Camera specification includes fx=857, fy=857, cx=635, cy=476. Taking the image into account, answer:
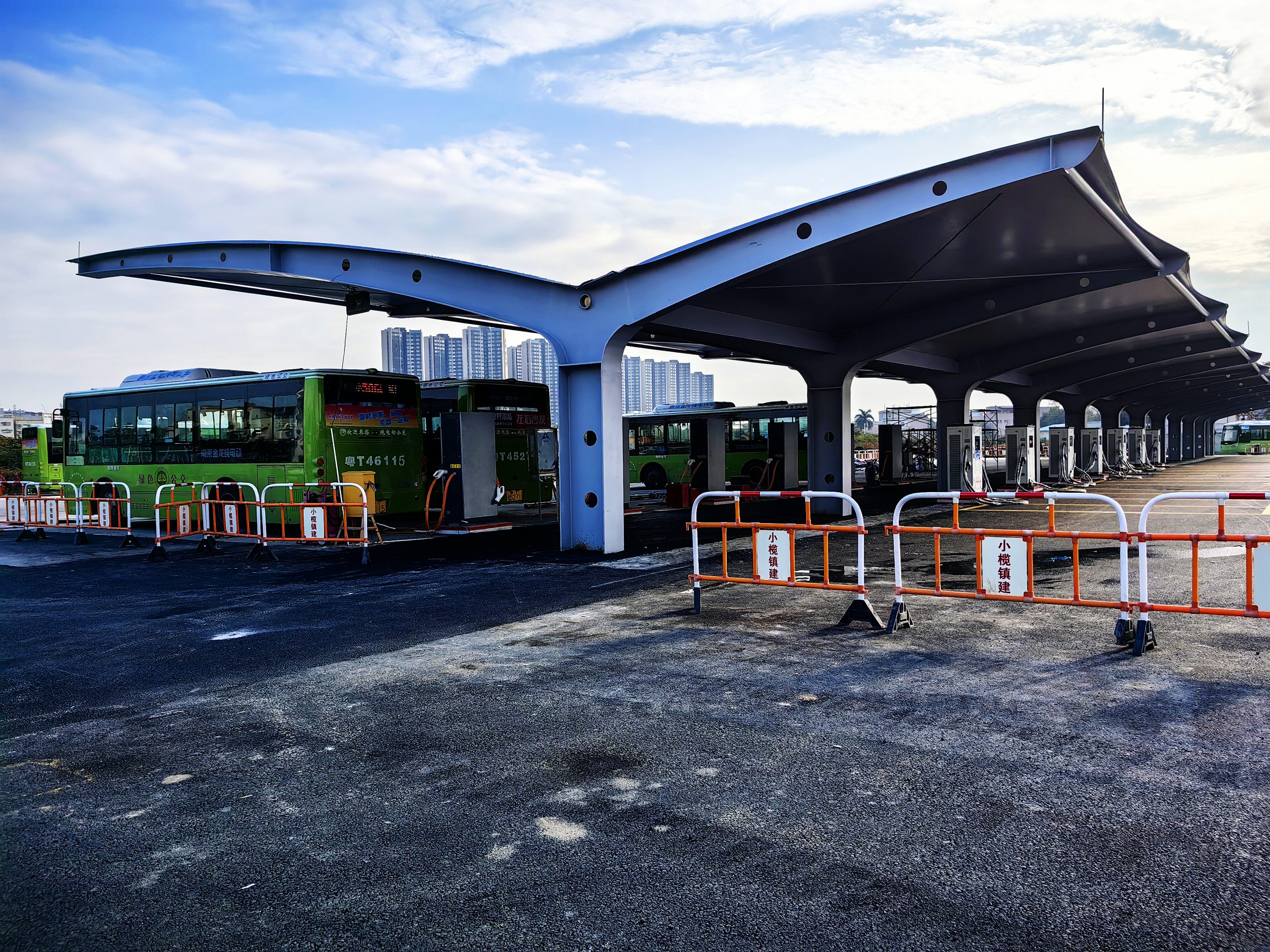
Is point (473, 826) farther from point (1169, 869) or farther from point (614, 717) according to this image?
point (1169, 869)

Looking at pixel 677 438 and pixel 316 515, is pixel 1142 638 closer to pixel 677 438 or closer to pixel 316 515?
pixel 316 515

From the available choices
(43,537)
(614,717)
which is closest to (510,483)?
(43,537)

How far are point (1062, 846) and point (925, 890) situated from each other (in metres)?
0.80

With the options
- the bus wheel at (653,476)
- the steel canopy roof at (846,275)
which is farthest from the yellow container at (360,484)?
the bus wheel at (653,476)

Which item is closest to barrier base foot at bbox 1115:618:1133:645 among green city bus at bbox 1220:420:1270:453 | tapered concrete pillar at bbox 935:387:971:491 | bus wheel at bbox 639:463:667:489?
tapered concrete pillar at bbox 935:387:971:491

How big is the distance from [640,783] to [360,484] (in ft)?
45.6

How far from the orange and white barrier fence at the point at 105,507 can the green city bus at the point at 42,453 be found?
5.03ft

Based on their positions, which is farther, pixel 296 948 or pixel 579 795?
pixel 579 795

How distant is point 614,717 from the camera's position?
5594 millimetres

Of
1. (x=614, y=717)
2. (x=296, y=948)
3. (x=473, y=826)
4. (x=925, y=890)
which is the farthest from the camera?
(x=614, y=717)

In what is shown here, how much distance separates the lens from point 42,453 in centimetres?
2427

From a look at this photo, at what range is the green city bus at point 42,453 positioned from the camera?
21938mm

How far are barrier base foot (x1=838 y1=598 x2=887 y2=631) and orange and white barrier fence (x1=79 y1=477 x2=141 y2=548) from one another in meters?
14.4

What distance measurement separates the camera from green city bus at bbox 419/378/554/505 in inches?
795
